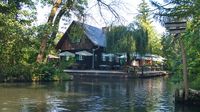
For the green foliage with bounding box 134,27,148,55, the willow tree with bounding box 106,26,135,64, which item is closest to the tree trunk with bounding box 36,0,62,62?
the willow tree with bounding box 106,26,135,64

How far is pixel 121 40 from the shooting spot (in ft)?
160

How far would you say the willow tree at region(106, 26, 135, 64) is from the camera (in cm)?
4869

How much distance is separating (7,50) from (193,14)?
21.3 metres

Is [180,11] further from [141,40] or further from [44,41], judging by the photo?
[141,40]

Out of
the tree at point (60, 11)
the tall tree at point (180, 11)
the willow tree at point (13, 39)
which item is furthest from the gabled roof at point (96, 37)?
the tall tree at point (180, 11)

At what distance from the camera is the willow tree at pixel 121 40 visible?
48688 mm

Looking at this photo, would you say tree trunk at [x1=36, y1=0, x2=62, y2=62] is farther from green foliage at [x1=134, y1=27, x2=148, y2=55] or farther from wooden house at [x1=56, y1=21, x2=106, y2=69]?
wooden house at [x1=56, y1=21, x2=106, y2=69]

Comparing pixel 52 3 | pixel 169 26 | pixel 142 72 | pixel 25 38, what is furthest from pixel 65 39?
pixel 169 26

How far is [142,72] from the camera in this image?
154ft

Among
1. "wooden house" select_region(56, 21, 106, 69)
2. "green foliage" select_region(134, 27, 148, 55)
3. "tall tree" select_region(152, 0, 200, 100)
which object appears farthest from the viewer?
"wooden house" select_region(56, 21, 106, 69)

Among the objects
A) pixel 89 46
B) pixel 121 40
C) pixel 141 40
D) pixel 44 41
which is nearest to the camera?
pixel 44 41

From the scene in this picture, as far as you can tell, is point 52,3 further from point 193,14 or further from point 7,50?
point 193,14

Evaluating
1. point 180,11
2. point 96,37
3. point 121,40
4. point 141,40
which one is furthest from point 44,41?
point 180,11

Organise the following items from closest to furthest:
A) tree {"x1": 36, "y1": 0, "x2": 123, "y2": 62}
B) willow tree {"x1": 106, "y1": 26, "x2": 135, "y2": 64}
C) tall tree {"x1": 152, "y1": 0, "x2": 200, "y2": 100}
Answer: tall tree {"x1": 152, "y1": 0, "x2": 200, "y2": 100}
tree {"x1": 36, "y1": 0, "x2": 123, "y2": 62}
willow tree {"x1": 106, "y1": 26, "x2": 135, "y2": 64}
